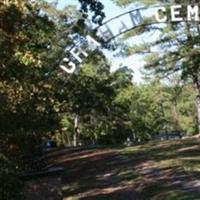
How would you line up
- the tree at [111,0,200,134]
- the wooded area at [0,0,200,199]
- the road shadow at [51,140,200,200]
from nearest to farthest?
the wooded area at [0,0,200,199] → the road shadow at [51,140,200,200] → the tree at [111,0,200,134]

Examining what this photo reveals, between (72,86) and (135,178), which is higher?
(72,86)

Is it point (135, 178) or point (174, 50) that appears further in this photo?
point (174, 50)

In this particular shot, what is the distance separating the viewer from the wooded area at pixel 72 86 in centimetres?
1226

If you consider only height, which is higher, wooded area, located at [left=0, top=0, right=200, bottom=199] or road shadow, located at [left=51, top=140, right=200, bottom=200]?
wooded area, located at [left=0, top=0, right=200, bottom=199]

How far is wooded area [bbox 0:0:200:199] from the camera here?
1226 centimetres

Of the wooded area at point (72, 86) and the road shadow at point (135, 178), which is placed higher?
the wooded area at point (72, 86)

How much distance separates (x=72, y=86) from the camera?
30.8m

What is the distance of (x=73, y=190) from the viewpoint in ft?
59.8

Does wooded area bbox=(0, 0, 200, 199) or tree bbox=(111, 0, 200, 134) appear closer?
wooded area bbox=(0, 0, 200, 199)

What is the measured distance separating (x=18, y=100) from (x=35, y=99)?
6.88 ft

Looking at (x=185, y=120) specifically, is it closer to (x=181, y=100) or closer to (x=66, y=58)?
(x=181, y=100)

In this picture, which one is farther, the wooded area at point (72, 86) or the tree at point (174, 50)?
the tree at point (174, 50)

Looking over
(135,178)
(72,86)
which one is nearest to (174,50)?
(72,86)

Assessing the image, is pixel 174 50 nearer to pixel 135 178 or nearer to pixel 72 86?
pixel 72 86
